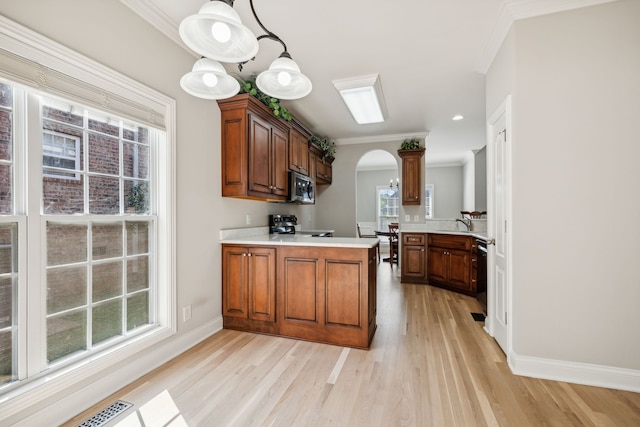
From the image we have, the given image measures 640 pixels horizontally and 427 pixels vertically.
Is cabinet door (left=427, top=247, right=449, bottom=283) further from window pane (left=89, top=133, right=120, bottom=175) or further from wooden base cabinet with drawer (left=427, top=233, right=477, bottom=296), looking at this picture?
window pane (left=89, top=133, right=120, bottom=175)

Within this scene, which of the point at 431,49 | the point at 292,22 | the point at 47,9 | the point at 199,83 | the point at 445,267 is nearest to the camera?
the point at 47,9

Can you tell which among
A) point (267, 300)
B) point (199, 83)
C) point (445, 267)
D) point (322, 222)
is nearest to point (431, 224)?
point (445, 267)

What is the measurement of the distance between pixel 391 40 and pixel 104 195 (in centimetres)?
255

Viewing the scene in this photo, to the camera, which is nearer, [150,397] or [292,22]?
[150,397]

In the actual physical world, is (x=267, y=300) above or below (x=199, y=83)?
below

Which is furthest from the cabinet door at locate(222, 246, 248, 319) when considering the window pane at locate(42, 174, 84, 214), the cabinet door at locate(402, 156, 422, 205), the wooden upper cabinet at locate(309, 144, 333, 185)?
the cabinet door at locate(402, 156, 422, 205)

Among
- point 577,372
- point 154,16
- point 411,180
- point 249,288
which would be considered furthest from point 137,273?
point 411,180

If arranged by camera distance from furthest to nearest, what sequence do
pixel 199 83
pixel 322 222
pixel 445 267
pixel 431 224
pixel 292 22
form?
pixel 322 222 → pixel 431 224 → pixel 445 267 → pixel 292 22 → pixel 199 83

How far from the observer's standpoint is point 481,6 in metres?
2.07

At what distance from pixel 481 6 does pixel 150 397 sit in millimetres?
3501

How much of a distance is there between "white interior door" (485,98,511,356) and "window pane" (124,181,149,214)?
2.85m

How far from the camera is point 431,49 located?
2.60 meters

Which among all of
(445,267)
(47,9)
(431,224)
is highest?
(47,9)

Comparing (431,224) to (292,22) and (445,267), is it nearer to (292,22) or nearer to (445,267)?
(445,267)
